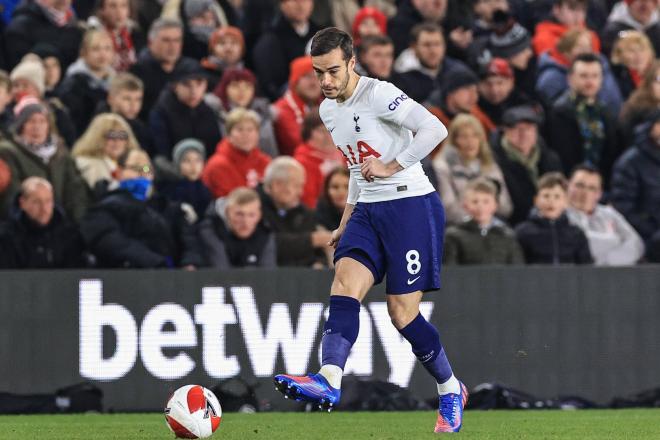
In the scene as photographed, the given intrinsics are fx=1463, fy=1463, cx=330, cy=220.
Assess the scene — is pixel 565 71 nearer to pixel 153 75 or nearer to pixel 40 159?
pixel 153 75

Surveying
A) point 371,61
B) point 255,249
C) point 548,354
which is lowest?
point 548,354

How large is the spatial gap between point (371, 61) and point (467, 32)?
2.19 metres

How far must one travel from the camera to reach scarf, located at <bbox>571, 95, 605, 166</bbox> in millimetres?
14891

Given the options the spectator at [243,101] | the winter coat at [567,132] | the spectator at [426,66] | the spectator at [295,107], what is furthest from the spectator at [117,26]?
the winter coat at [567,132]

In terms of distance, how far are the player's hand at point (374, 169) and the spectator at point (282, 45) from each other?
7.21 meters

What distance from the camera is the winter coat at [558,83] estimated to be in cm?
1559

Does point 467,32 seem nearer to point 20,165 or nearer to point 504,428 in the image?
point 20,165

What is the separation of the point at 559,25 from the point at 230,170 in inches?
212

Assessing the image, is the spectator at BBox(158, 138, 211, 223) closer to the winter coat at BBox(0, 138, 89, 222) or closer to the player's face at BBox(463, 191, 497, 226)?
the winter coat at BBox(0, 138, 89, 222)

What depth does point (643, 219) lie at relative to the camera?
1382cm

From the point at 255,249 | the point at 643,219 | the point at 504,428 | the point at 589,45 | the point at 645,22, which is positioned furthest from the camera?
the point at 645,22

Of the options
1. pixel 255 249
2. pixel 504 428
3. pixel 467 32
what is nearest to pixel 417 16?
pixel 467 32

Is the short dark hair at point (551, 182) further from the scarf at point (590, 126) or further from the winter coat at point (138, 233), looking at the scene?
the winter coat at point (138, 233)

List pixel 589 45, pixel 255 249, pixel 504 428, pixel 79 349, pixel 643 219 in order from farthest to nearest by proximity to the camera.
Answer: pixel 589 45 < pixel 643 219 < pixel 255 249 < pixel 79 349 < pixel 504 428
